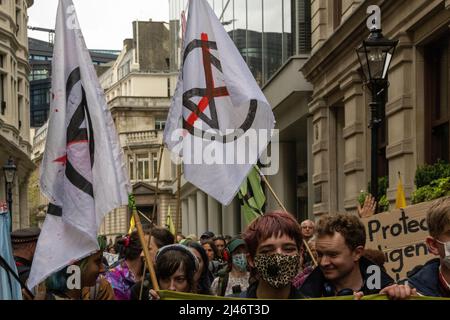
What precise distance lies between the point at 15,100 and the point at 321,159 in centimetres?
2945

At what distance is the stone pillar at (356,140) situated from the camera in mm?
17828

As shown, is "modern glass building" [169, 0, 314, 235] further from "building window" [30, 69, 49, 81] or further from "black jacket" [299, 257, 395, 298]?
"building window" [30, 69, 49, 81]

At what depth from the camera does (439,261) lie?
4449mm

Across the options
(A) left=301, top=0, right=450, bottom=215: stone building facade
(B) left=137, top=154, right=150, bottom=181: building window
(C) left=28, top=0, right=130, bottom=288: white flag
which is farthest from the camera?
(B) left=137, top=154, right=150, bottom=181: building window

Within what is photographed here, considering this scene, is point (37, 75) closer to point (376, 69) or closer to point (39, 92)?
point (39, 92)

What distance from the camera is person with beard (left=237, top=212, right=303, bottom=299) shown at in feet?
13.1

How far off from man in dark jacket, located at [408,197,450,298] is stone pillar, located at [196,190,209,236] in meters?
40.8

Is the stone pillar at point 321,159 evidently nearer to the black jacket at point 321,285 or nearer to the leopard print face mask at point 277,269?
the black jacket at point 321,285

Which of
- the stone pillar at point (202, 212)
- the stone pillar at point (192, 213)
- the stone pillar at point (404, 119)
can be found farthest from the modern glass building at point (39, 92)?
the stone pillar at point (404, 119)

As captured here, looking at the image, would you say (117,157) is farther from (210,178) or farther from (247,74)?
(247,74)

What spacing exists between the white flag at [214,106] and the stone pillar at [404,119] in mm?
8103

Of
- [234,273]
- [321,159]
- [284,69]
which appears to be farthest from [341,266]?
[284,69]

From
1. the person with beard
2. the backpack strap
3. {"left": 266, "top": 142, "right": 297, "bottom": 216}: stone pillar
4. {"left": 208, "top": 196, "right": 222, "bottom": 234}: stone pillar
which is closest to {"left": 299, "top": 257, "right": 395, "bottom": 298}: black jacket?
the person with beard
